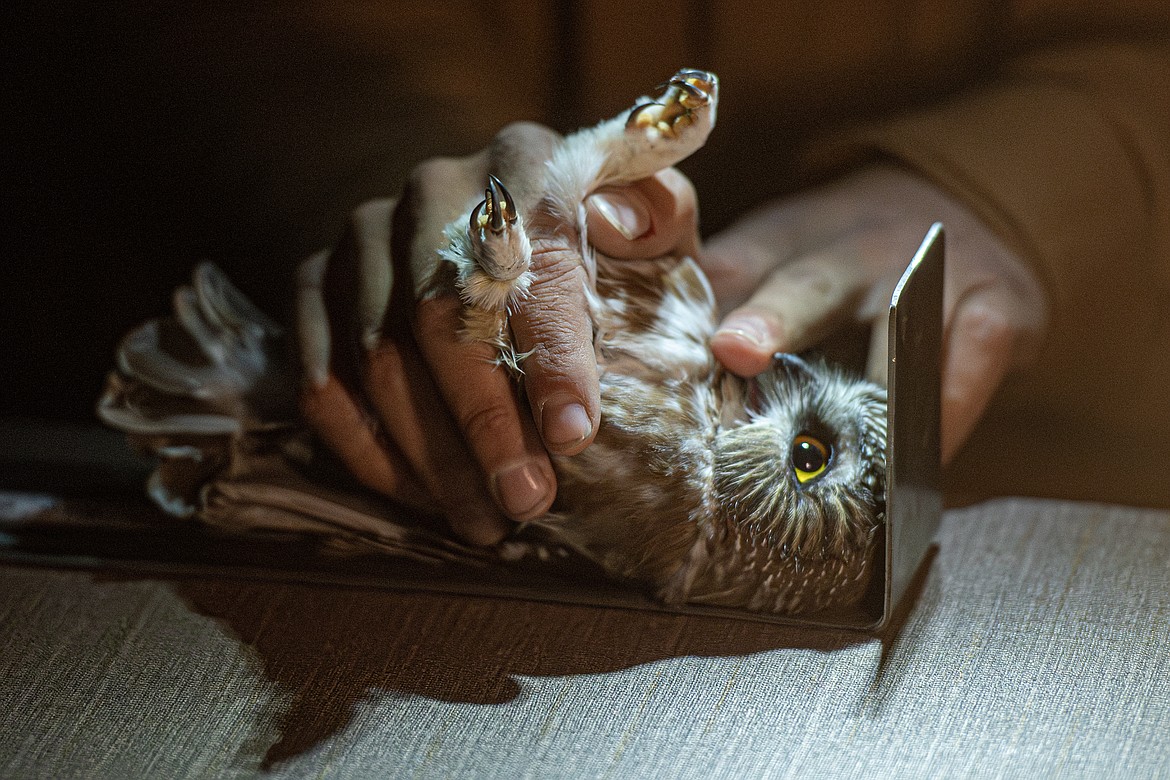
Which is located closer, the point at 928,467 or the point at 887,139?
the point at 928,467

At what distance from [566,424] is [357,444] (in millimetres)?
240

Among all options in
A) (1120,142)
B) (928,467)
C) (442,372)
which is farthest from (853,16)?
(442,372)

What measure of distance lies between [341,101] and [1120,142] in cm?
102

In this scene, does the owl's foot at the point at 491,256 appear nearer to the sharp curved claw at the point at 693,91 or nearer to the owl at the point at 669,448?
the owl at the point at 669,448

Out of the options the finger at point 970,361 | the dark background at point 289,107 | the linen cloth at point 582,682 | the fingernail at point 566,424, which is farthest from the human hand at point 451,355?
the dark background at point 289,107

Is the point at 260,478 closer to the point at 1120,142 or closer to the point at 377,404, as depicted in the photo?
the point at 377,404

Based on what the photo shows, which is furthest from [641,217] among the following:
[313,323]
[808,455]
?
[313,323]

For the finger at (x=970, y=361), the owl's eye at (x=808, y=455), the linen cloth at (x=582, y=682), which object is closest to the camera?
the linen cloth at (x=582, y=682)

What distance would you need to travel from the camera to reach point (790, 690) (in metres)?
0.72

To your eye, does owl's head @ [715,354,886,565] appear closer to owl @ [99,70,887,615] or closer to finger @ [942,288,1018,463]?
owl @ [99,70,887,615]

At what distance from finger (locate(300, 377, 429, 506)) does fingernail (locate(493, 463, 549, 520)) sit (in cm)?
13

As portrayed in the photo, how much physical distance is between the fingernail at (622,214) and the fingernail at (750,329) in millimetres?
104

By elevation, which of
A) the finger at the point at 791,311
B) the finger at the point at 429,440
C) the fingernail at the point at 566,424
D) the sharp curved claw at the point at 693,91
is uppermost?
the sharp curved claw at the point at 693,91

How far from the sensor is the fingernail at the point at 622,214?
0.82m
